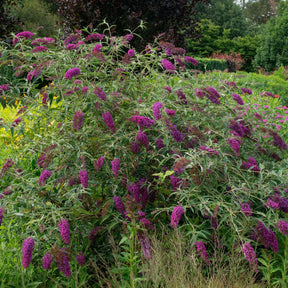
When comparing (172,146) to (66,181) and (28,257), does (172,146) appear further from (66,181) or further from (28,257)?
(28,257)

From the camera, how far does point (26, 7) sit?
27281mm

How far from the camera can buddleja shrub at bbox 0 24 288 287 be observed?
2566mm

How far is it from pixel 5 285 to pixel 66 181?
2.83 feet

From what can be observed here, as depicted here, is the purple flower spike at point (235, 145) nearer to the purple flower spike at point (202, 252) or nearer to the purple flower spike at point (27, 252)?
the purple flower spike at point (202, 252)

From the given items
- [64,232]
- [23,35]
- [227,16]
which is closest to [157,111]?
[64,232]

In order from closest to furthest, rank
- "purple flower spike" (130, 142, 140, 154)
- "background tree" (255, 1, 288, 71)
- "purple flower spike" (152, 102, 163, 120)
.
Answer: "purple flower spike" (152, 102, 163, 120) → "purple flower spike" (130, 142, 140, 154) → "background tree" (255, 1, 288, 71)

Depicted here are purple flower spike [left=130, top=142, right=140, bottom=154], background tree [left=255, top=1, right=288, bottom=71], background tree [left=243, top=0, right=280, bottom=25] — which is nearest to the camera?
purple flower spike [left=130, top=142, right=140, bottom=154]

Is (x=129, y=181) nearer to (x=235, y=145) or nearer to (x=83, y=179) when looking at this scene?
(x=83, y=179)

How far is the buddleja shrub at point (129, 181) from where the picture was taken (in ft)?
8.42

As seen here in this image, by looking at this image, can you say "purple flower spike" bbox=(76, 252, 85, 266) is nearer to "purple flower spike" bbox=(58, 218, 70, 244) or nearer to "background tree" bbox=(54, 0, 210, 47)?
"purple flower spike" bbox=(58, 218, 70, 244)

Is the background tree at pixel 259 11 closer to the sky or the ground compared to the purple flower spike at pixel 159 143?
closer to the sky

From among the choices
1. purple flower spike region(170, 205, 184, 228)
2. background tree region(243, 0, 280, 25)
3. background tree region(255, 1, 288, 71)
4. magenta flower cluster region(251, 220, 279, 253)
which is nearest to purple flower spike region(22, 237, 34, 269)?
purple flower spike region(170, 205, 184, 228)

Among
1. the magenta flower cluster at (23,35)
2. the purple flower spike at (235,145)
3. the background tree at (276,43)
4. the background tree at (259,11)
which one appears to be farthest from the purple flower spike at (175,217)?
the background tree at (259,11)

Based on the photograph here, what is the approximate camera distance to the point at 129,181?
117 inches
